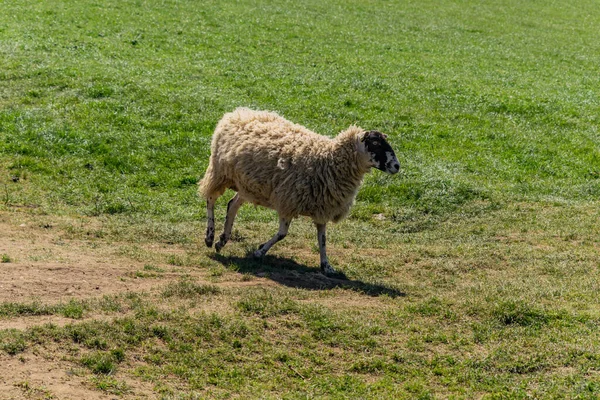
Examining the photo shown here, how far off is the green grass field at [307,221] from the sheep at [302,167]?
2.81 feet

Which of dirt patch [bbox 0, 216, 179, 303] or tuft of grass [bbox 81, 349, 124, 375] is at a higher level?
tuft of grass [bbox 81, 349, 124, 375]

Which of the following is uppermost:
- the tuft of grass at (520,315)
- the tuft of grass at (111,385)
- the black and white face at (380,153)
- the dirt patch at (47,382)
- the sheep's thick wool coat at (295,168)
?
the black and white face at (380,153)

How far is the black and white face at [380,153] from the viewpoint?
12930 mm

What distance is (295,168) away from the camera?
512 inches

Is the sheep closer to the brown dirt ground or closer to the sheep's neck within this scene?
the sheep's neck

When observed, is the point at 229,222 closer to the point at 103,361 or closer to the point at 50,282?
the point at 50,282

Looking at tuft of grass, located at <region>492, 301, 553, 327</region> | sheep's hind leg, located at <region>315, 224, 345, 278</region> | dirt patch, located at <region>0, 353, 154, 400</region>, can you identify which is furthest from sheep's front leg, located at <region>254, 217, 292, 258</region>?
dirt patch, located at <region>0, 353, 154, 400</region>

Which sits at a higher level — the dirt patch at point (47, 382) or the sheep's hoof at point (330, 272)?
the dirt patch at point (47, 382)

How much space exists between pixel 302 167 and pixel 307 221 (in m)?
3.16

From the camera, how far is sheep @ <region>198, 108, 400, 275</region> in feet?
42.3

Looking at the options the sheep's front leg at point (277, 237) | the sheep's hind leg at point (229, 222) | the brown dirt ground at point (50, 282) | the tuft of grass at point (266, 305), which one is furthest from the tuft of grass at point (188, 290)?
the sheep's hind leg at point (229, 222)

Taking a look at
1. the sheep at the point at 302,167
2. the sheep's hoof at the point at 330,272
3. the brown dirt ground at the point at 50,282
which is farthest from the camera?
the sheep at the point at 302,167

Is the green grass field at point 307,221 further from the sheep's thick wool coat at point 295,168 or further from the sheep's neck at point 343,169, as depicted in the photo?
the sheep's neck at point 343,169

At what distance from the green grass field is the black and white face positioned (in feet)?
5.28
